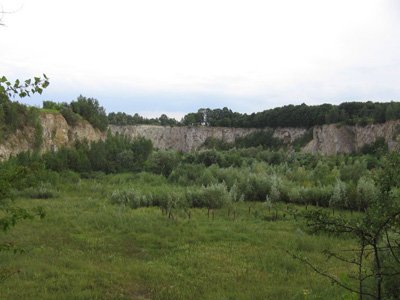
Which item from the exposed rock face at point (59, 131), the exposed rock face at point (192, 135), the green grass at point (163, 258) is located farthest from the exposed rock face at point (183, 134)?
the green grass at point (163, 258)

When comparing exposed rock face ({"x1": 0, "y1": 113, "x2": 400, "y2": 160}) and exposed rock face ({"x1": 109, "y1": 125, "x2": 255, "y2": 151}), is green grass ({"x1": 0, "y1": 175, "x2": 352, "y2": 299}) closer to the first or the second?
exposed rock face ({"x1": 0, "y1": 113, "x2": 400, "y2": 160})

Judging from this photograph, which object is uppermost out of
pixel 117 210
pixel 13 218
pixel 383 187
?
pixel 383 187

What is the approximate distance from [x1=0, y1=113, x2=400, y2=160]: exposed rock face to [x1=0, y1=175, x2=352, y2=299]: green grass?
358 centimetres

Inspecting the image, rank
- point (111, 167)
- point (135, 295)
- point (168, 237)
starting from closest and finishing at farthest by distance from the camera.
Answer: point (135, 295)
point (168, 237)
point (111, 167)

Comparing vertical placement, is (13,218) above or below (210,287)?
above

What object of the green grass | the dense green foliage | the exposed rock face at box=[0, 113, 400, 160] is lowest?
the green grass

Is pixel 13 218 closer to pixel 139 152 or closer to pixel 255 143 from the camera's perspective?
pixel 139 152

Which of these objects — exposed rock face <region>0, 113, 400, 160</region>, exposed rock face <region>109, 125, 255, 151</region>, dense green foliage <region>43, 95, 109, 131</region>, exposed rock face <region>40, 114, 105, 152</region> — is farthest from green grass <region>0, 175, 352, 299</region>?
exposed rock face <region>109, 125, 255, 151</region>

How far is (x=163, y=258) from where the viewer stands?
745 centimetres

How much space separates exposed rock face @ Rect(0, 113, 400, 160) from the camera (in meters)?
26.3

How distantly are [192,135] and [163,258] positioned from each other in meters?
58.2

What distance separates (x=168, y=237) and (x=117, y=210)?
4.66 m

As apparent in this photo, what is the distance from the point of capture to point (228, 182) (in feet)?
61.4

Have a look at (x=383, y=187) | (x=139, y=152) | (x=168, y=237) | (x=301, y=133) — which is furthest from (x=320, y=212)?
(x=301, y=133)
